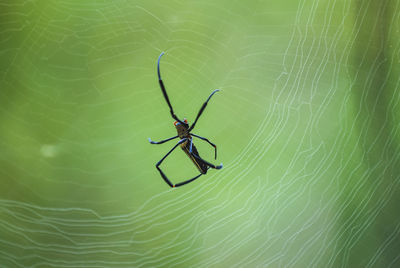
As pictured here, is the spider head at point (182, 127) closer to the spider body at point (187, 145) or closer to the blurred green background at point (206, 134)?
the spider body at point (187, 145)

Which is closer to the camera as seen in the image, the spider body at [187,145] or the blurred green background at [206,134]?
the spider body at [187,145]

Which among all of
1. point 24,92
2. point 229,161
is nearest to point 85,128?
point 24,92

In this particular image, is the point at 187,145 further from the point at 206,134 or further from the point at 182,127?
the point at 206,134

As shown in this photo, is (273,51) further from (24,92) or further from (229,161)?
(24,92)

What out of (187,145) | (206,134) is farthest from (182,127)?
(206,134)

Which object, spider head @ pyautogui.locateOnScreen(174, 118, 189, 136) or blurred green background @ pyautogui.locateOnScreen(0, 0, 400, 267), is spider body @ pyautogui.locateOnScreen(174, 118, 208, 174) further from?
blurred green background @ pyautogui.locateOnScreen(0, 0, 400, 267)

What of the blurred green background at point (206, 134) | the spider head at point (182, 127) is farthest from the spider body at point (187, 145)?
the blurred green background at point (206, 134)

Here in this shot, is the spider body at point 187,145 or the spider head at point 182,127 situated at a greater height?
the spider head at point 182,127

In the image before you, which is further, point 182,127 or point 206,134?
point 206,134

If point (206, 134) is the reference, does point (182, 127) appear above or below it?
below
